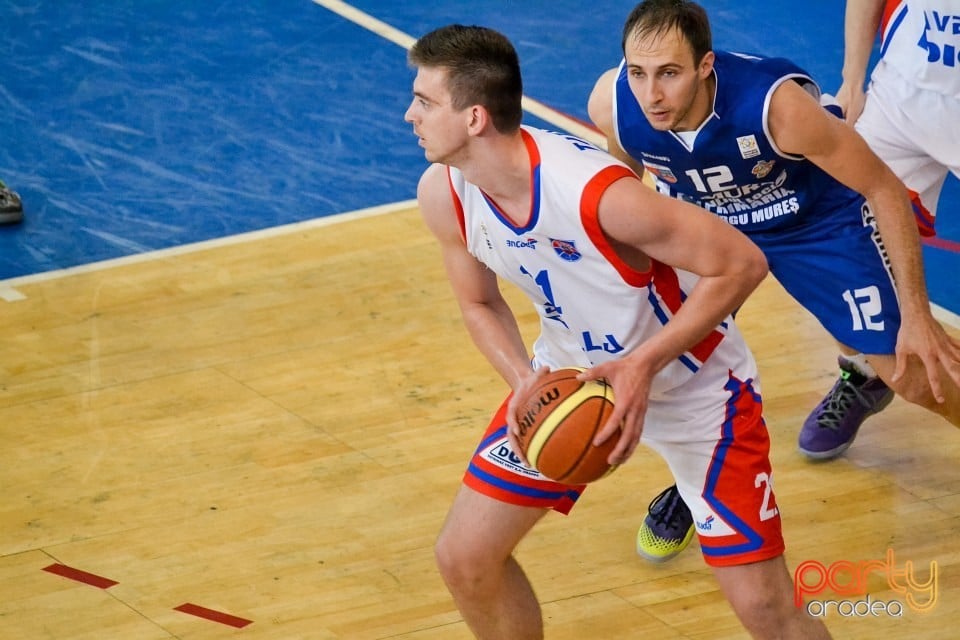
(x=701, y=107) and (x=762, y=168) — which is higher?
(x=701, y=107)

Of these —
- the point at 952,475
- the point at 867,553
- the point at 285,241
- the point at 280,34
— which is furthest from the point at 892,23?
the point at 280,34

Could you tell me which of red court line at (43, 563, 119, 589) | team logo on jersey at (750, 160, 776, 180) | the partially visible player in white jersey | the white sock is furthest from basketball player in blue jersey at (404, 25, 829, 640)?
the partially visible player in white jersey

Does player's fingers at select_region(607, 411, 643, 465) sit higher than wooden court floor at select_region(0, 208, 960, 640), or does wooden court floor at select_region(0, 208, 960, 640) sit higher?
player's fingers at select_region(607, 411, 643, 465)

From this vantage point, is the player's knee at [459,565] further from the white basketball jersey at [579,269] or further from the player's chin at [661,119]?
the player's chin at [661,119]

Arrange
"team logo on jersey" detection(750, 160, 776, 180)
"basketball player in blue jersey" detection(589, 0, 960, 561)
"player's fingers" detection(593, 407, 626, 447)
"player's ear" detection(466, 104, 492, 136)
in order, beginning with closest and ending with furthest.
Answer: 1. "player's fingers" detection(593, 407, 626, 447)
2. "player's ear" detection(466, 104, 492, 136)
3. "basketball player in blue jersey" detection(589, 0, 960, 561)
4. "team logo on jersey" detection(750, 160, 776, 180)

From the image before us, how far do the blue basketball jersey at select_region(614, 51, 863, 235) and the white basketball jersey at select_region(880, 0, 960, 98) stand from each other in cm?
89

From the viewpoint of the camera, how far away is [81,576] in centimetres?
508

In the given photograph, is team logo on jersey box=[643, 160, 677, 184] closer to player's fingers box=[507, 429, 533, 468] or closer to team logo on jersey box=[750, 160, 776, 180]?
team logo on jersey box=[750, 160, 776, 180]

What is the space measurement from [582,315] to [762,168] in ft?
3.87

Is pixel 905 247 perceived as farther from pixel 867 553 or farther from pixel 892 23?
pixel 892 23

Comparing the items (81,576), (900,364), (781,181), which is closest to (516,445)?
(900,364)

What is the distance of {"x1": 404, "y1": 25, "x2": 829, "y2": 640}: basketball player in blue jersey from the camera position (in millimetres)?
3760

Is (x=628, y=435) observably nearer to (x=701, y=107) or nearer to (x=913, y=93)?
(x=701, y=107)

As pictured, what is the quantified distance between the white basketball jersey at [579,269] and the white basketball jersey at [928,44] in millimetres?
2008
